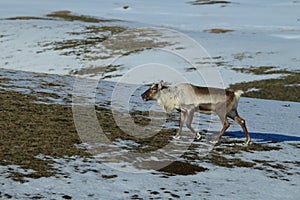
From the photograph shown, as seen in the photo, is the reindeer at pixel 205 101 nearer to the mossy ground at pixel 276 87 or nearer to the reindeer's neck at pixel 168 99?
the reindeer's neck at pixel 168 99

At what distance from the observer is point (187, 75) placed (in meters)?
49.7

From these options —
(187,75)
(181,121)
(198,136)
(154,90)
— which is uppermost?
(154,90)

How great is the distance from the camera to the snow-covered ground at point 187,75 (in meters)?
13.3

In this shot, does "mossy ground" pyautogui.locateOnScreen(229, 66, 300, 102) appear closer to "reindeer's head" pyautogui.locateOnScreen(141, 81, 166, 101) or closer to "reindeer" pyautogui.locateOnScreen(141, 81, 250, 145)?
"reindeer" pyautogui.locateOnScreen(141, 81, 250, 145)

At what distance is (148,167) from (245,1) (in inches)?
5861

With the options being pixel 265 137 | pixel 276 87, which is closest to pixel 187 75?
pixel 276 87

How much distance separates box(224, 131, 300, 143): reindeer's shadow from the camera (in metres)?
20.2

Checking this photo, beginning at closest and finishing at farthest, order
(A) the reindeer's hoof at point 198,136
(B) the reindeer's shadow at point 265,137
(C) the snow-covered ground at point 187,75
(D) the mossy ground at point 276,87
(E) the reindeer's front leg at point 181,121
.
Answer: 1. (C) the snow-covered ground at point 187,75
2. (E) the reindeer's front leg at point 181,121
3. (A) the reindeer's hoof at point 198,136
4. (B) the reindeer's shadow at point 265,137
5. (D) the mossy ground at point 276,87

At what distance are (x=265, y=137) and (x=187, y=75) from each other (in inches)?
1153

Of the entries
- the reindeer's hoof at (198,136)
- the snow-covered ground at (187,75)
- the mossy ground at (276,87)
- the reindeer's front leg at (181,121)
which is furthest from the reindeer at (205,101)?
the mossy ground at (276,87)

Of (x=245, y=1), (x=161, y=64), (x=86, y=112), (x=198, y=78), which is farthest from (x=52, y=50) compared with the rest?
(x=245, y=1)

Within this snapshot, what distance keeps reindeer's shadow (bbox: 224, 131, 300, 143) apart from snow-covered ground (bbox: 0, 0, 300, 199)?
0.05m

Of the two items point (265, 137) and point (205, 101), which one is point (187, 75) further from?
point (205, 101)

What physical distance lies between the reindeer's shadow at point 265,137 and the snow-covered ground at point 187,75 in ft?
0.16
